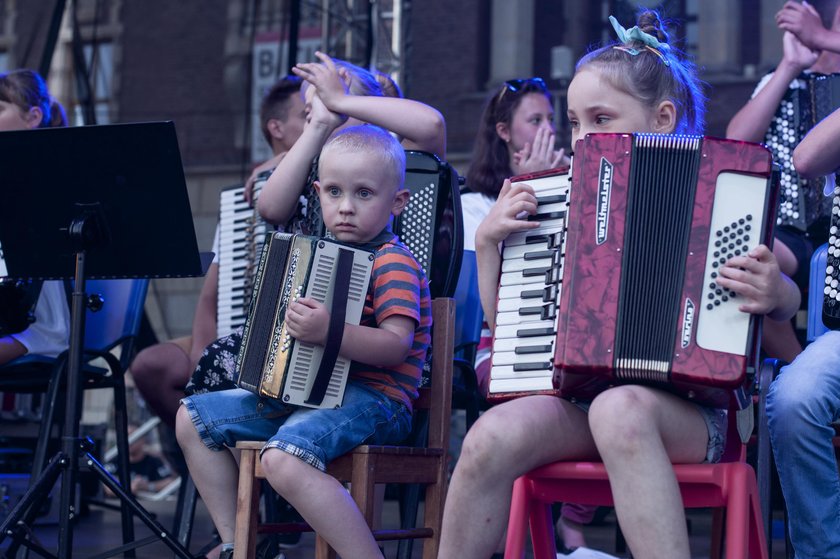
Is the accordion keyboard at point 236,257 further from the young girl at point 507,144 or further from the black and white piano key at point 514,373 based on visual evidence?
the black and white piano key at point 514,373

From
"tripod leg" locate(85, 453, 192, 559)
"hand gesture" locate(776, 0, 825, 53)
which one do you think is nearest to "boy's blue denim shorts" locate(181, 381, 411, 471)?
"tripod leg" locate(85, 453, 192, 559)

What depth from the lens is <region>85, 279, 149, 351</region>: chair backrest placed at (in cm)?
371

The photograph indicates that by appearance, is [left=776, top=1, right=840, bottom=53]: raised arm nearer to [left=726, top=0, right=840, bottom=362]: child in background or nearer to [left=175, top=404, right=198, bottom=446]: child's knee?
[left=726, top=0, right=840, bottom=362]: child in background

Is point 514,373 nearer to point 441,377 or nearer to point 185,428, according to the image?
point 441,377

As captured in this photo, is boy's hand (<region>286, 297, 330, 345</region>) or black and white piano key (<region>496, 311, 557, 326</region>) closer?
black and white piano key (<region>496, 311, 557, 326</region>)

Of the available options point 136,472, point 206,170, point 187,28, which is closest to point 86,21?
point 187,28

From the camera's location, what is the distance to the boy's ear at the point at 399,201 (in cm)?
272

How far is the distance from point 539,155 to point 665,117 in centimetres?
138

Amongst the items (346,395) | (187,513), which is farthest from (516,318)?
(187,513)

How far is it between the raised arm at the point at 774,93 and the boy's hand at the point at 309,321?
1716 mm

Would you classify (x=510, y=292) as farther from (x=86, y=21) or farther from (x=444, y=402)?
(x=86, y=21)

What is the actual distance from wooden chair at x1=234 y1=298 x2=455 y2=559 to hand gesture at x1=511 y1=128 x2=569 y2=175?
1.09m

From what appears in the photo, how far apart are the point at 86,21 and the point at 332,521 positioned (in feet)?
46.9

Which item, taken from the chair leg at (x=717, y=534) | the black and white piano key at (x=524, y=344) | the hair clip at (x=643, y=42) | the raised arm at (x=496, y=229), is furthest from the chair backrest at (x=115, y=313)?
the chair leg at (x=717, y=534)
